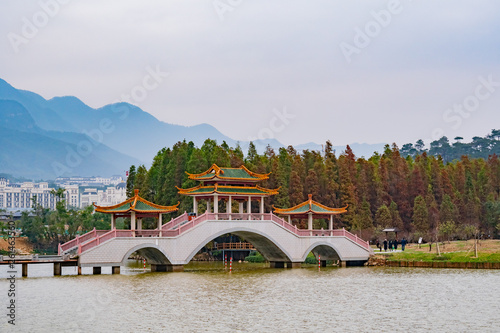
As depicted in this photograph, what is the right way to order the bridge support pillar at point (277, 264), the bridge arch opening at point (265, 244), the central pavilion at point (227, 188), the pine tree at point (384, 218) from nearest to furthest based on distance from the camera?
the central pavilion at point (227, 188)
the bridge arch opening at point (265, 244)
the bridge support pillar at point (277, 264)
the pine tree at point (384, 218)

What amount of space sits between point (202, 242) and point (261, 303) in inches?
496

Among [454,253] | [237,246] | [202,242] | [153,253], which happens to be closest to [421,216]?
[454,253]

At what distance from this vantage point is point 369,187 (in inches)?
2061

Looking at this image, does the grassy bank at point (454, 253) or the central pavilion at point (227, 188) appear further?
the central pavilion at point (227, 188)

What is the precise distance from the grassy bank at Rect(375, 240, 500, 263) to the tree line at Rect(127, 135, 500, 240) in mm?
6252

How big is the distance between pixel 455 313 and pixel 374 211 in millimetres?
32526

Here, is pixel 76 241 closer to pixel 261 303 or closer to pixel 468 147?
pixel 261 303

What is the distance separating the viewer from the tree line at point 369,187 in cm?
4853

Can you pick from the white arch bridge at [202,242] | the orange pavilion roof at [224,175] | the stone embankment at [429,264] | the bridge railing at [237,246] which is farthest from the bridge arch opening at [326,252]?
the bridge railing at [237,246]

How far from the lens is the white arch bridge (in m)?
31.2

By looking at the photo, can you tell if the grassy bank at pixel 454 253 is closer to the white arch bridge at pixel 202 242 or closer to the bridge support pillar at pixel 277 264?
the white arch bridge at pixel 202 242

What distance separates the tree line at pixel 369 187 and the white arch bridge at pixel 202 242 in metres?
9.48

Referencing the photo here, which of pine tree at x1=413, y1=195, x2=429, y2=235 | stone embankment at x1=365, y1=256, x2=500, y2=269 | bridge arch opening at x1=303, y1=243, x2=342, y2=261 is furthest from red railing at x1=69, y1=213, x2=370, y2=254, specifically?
pine tree at x1=413, y1=195, x2=429, y2=235

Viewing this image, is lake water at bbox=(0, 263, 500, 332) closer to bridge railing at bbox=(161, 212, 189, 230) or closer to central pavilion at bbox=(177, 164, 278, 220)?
bridge railing at bbox=(161, 212, 189, 230)
